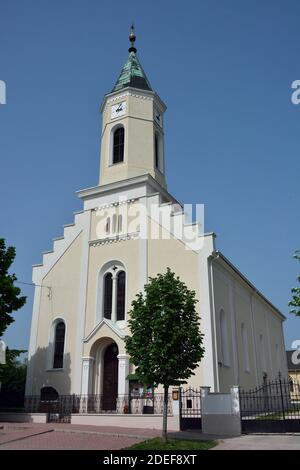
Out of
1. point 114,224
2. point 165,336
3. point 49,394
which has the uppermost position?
point 114,224

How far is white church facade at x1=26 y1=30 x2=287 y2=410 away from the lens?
23719mm

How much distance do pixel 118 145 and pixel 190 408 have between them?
1827 centimetres

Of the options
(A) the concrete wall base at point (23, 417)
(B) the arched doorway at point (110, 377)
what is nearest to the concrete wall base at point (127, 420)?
(A) the concrete wall base at point (23, 417)

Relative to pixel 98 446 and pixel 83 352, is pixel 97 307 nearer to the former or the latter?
pixel 83 352

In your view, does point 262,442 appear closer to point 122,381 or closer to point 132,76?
point 122,381

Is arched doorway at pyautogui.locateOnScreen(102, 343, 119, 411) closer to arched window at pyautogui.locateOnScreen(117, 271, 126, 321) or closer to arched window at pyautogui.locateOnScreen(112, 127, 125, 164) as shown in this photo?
arched window at pyautogui.locateOnScreen(117, 271, 126, 321)

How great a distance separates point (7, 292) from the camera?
74.2 feet

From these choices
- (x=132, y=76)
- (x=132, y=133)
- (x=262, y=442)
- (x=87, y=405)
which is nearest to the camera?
(x=262, y=442)

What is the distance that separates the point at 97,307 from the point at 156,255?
192 inches

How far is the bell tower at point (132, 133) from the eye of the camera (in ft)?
95.8

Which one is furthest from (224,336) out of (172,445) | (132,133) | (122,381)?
(132,133)

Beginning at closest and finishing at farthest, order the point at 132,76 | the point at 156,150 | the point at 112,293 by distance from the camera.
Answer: the point at 112,293
the point at 156,150
the point at 132,76

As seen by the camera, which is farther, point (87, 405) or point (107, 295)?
point (107, 295)
